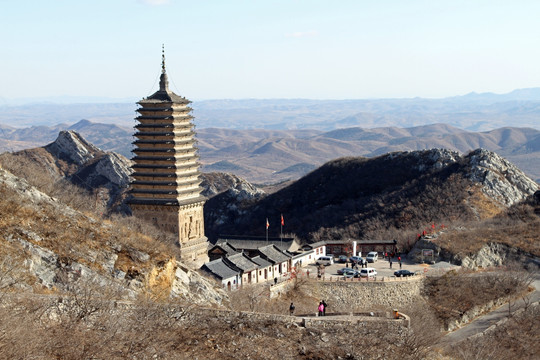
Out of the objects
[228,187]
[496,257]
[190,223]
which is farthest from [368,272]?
[228,187]

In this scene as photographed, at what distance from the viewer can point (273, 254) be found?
141ft

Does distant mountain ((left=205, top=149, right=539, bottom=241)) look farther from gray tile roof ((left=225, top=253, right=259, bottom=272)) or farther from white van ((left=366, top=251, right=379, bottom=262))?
gray tile roof ((left=225, top=253, right=259, bottom=272))

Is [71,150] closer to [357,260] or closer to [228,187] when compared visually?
[228,187]

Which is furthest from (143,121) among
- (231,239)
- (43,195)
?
(43,195)

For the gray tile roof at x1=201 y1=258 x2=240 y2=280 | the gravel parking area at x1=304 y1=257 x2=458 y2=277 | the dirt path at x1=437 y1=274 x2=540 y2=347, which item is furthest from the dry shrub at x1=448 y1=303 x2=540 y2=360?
the gray tile roof at x1=201 y1=258 x2=240 y2=280

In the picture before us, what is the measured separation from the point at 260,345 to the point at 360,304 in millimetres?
19154

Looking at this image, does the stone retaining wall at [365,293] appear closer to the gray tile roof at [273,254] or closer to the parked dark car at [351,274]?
the parked dark car at [351,274]

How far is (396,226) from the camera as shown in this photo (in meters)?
60.2

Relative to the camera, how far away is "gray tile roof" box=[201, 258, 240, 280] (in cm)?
3637

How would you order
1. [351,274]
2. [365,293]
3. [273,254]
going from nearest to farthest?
[365,293] < [351,274] < [273,254]

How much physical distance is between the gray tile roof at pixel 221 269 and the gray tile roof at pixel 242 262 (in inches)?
15.0

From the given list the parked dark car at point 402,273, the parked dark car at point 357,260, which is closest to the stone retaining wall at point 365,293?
the parked dark car at point 402,273

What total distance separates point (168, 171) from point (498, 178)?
34208mm

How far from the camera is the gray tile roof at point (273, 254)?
138ft
